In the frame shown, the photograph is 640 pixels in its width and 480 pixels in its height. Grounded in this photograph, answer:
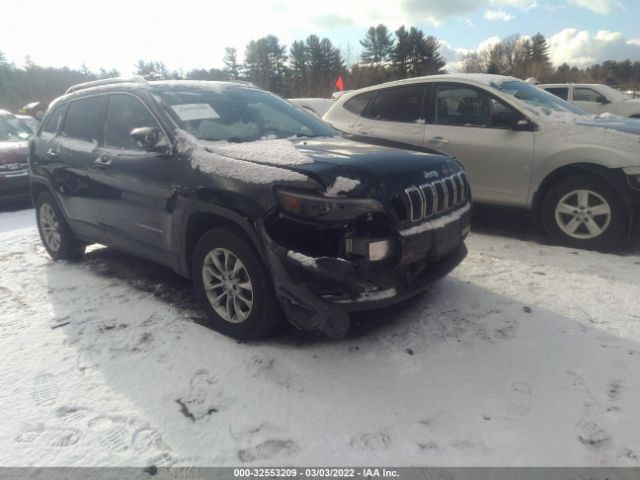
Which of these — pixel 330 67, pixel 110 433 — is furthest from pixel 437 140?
pixel 330 67

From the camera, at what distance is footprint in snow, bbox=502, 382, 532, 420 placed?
7.64ft

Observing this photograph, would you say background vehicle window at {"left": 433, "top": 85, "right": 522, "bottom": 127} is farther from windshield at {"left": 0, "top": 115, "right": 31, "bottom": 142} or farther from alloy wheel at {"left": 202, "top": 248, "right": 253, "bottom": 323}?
windshield at {"left": 0, "top": 115, "right": 31, "bottom": 142}

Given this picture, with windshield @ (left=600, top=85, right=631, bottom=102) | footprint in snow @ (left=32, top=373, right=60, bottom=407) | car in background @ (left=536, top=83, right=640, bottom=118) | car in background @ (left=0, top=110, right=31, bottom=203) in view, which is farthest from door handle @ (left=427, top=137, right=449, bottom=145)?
windshield @ (left=600, top=85, right=631, bottom=102)

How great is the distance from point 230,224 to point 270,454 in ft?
4.73

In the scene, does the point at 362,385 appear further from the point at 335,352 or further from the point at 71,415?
the point at 71,415

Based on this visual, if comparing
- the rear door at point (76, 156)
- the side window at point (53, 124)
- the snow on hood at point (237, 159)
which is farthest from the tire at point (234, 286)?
the side window at point (53, 124)

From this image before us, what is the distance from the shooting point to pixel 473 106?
517cm

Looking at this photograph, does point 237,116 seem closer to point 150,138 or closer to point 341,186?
point 150,138

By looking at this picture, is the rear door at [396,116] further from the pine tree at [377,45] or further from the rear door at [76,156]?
the pine tree at [377,45]

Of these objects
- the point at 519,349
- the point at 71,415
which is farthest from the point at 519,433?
the point at 71,415

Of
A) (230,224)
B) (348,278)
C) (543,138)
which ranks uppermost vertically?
(543,138)

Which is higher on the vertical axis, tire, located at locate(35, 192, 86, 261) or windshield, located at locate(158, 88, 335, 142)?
windshield, located at locate(158, 88, 335, 142)

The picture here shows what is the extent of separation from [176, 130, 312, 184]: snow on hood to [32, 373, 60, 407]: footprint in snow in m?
1.62

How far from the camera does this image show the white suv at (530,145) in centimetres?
431
